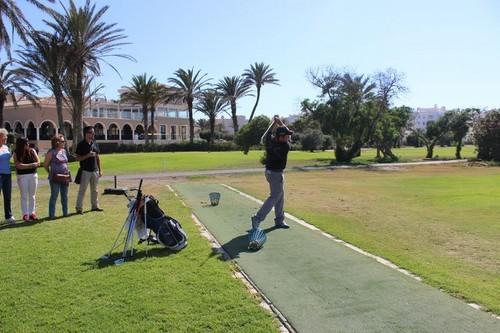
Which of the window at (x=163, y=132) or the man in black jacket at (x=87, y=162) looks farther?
the window at (x=163, y=132)

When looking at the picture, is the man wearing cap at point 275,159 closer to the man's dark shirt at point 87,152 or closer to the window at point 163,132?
the man's dark shirt at point 87,152

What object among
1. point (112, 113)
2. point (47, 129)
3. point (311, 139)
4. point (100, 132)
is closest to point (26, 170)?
point (311, 139)

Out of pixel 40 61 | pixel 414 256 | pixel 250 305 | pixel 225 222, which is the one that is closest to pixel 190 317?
pixel 250 305

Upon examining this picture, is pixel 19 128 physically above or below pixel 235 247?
above

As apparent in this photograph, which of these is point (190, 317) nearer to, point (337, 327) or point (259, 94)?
point (337, 327)

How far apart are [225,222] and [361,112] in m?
34.5

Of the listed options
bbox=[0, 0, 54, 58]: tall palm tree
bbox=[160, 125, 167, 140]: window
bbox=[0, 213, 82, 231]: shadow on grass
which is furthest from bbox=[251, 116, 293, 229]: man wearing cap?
bbox=[160, 125, 167, 140]: window

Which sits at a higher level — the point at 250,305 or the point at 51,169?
the point at 51,169

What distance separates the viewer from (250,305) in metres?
4.60

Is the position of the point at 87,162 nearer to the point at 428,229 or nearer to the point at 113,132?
the point at 428,229

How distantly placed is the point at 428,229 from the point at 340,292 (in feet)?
16.4

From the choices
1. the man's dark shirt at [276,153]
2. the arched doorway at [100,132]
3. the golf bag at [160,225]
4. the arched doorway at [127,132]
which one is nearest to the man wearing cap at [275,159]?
the man's dark shirt at [276,153]

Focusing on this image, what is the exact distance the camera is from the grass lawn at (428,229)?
5.70 meters

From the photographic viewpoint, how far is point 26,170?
9.48m
